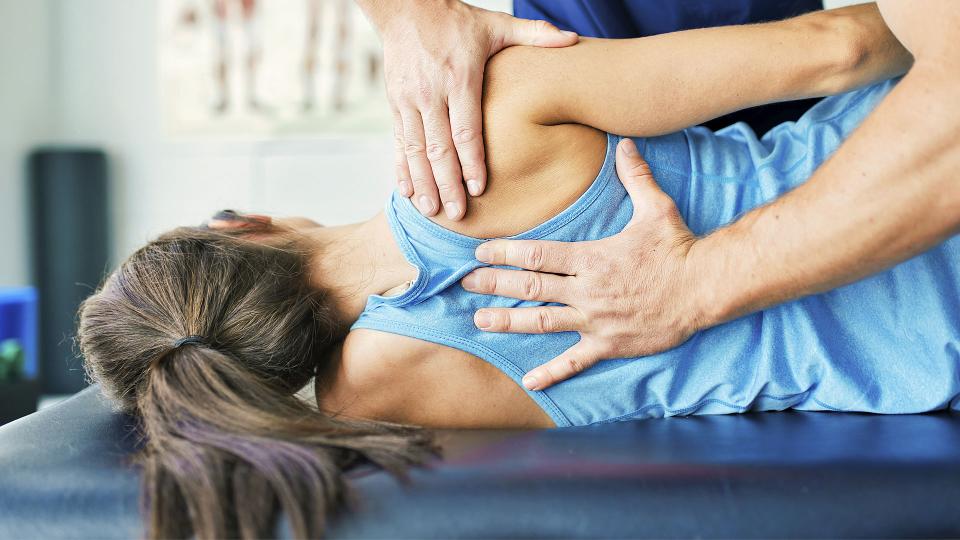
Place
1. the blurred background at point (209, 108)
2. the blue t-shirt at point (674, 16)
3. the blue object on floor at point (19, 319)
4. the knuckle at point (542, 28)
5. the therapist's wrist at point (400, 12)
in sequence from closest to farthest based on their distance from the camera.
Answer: the knuckle at point (542, 28), the therapist's wrist at point (400, 12), the blue t-shirt at point (674, 16), the blue object on floor at point (19, 319), the blurred background at point (209, 108)

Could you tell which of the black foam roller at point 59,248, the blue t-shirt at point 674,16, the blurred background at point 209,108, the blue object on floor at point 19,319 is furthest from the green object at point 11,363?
the blue t-shirt at point 674,16

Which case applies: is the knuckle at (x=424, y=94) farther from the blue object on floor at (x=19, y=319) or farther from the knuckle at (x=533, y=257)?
the blue object on floor at (x=19, y=319)

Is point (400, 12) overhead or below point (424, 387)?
overhead

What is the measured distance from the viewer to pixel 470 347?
3.87ft

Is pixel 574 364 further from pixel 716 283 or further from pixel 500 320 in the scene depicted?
pixel 716 283

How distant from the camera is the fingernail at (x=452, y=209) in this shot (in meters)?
1.15

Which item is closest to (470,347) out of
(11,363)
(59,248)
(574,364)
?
(574,364)

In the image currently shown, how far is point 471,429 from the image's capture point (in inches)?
46.6

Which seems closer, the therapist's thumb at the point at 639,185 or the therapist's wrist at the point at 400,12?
the therapist's thumb at the point at 639,185

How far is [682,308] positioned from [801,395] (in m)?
0.27

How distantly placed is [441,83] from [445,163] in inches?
5.6

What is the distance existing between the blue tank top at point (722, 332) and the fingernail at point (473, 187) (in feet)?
0.22

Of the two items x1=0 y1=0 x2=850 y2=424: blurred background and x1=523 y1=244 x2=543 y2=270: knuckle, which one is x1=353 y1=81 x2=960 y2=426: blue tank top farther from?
x1=0 y1=0 x2=850 y2=424: blurred background

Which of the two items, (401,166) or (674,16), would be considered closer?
(401,166)
